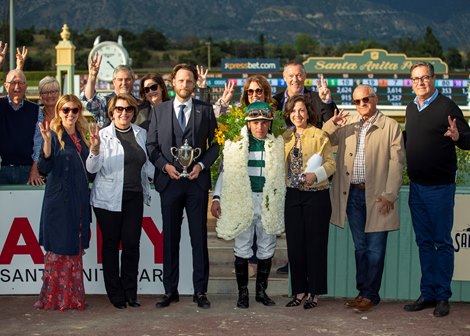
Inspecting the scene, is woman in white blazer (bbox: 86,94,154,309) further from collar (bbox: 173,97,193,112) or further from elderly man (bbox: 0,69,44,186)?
elderly man (bbox: 0,69,44,186)

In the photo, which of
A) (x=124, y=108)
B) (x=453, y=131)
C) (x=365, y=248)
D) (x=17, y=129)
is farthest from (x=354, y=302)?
(x=17, y=129)

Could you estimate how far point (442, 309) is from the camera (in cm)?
746

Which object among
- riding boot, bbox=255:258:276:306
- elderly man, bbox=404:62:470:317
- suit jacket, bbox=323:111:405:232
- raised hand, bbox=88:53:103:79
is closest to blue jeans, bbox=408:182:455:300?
elderly man, bbox=404:62:470:317

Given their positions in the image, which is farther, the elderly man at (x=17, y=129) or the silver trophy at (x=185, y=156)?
the elderly man at (x=17, y=129)

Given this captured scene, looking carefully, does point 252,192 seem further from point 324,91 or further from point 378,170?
point 324,91

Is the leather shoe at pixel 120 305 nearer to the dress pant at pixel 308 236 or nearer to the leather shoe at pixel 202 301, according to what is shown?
the leather shoe at pixel 202 301

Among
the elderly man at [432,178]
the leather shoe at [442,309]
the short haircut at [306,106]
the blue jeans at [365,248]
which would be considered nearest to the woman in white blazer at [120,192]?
the short haircut at [306,106]

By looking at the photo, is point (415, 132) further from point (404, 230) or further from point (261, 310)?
point (261, 310)

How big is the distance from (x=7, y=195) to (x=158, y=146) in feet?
5.51

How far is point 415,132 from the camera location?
24.6 feet

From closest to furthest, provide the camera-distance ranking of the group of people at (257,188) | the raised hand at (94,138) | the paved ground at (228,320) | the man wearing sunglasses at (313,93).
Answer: the paved ground at (228,320), the raised hand at (94,138), the group of people at (257,188), the man wearing sunglasses at (313,93)

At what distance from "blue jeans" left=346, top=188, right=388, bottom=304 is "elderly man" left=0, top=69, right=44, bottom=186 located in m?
3.16

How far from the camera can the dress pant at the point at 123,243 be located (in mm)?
7680

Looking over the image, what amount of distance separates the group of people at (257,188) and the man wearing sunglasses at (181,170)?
0.01m
